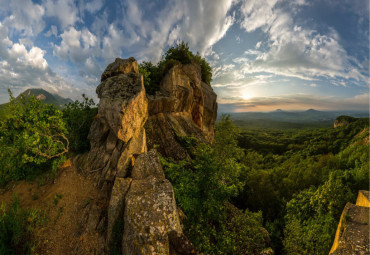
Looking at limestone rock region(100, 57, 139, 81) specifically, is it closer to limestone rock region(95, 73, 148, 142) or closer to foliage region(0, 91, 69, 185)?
limestone rock region(95, 73, 148, 142)

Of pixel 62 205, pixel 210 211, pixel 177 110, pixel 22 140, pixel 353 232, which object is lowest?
pixel 353 232

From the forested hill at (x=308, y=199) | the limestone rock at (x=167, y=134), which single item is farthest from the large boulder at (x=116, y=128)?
the forested hill at (x=308, y=199)

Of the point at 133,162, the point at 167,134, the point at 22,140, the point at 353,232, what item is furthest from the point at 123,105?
the point at 353,232

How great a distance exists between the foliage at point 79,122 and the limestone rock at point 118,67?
4.43m

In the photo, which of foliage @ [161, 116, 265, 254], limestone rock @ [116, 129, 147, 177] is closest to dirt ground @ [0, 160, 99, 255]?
limestone rock @ [116, 129, 147, 177]

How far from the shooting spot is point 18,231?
25.8ft

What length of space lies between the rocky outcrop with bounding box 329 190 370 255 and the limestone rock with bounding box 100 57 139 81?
26197mm

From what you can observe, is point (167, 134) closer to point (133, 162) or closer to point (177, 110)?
point (177, 110)

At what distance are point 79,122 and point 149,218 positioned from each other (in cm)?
1410

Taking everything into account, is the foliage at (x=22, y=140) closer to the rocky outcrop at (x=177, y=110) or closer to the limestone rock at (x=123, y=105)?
the limestone rock at (x=123, y=105)

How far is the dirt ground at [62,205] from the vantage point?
8.74m

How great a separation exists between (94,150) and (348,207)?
25.1 m

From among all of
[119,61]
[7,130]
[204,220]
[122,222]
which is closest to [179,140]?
[204,220]

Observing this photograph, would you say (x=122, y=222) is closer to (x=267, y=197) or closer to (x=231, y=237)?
(x=231, y=237)
